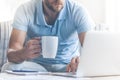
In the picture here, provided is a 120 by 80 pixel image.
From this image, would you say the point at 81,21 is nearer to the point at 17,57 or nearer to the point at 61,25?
the point at 61,25

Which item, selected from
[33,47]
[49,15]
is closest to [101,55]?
[33,47]

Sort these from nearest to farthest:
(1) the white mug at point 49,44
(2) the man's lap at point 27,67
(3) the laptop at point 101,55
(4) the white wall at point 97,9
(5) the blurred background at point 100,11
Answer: (3) the laptop at point 101,55, (1) the white mug at point 49,44, (2) the man's lap at point 27,67, (5) the blurred background at point 100,11, (4) the white wall at point 97,9

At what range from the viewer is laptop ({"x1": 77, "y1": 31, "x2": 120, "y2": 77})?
802mm

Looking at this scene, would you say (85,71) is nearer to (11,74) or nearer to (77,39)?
(11,74)

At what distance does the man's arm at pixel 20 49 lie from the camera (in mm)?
1078

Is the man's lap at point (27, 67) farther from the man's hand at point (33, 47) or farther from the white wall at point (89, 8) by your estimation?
the white wall at point (89, 8)

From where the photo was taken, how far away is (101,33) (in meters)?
0.81

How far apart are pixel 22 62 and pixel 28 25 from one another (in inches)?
15.3

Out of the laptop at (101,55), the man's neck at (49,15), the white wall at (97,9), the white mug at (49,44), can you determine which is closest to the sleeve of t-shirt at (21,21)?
the man's neck at (49,15)

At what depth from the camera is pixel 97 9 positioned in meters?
2.37

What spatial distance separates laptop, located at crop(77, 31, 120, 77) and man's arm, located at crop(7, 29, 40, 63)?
30cm

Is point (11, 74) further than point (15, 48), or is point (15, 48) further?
point (15, 48)

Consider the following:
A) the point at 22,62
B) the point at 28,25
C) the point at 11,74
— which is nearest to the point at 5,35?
the point at 28,25

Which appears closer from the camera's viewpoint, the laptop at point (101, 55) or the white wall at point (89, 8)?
the laptop at point (101, 55)
